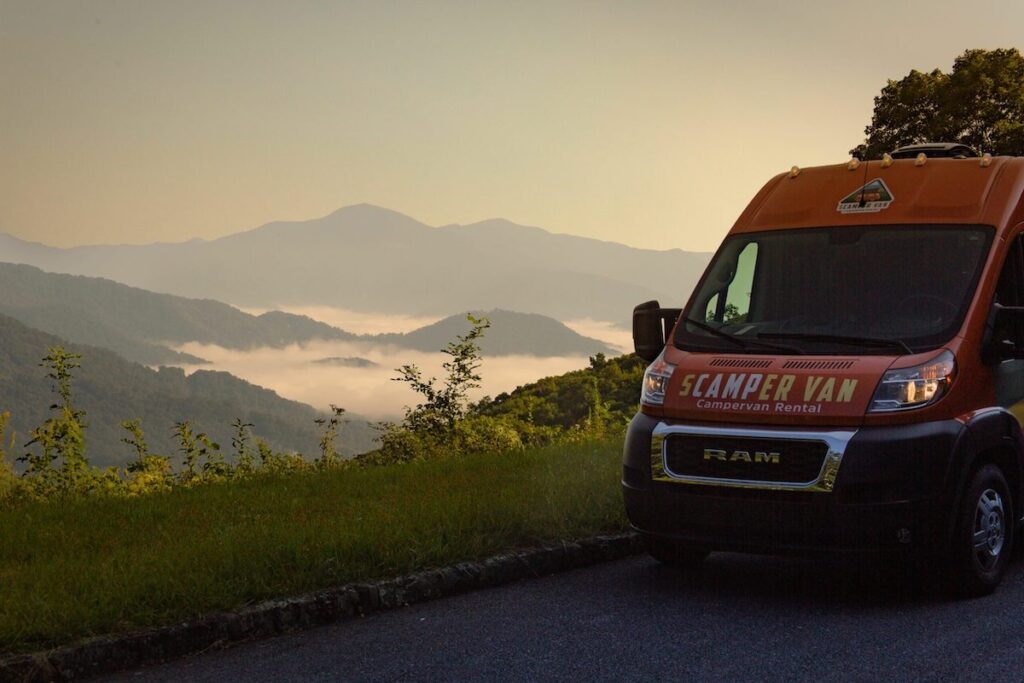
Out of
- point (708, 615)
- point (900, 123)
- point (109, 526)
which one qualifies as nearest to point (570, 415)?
point (900, 123)

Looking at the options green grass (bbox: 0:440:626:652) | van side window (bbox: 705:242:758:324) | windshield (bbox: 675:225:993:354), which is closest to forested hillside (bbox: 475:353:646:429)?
green grass (bbox: 0:440:626:652)

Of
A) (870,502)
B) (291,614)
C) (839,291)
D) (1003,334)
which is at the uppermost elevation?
(839,291)

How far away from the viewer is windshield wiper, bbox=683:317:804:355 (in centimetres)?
668

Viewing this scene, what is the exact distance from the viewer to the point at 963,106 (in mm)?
29234

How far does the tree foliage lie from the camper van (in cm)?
2242

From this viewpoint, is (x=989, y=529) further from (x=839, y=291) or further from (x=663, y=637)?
(x=663, y=637)

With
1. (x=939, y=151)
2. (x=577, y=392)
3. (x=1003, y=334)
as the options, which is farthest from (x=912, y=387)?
(x=577, y=392)

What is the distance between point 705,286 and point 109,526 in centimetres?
435

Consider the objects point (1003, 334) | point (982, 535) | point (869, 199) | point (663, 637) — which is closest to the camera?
point (663, 637)

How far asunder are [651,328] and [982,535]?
86.1 inches

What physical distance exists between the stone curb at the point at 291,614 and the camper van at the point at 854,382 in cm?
65

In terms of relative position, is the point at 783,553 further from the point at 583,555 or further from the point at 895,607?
the point at 583,555

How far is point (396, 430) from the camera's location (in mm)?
14078

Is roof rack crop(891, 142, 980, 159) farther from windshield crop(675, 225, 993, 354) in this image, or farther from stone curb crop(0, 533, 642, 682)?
stone curb crop(0, 533, 642, 682)
